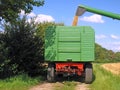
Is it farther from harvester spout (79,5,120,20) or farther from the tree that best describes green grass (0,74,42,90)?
harvester spout (79,5,120,20)

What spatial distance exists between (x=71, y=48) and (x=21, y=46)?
11.2 feet

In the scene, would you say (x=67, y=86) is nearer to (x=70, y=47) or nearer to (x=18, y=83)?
(x=18, y=83)

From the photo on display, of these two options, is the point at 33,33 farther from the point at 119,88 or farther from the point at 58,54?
the point at 119,88

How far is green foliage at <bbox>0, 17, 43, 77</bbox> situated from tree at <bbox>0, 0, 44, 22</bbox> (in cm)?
310

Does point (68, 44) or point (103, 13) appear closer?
point (103, 13)

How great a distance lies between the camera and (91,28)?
66.5ft

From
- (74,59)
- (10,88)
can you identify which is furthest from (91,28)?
(10,88)

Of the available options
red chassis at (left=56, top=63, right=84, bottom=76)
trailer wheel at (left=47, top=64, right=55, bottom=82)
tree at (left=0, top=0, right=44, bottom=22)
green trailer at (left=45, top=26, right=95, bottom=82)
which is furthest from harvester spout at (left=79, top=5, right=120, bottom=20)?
trailer wheel at (left=47, top=64, right=55, bottom=82)

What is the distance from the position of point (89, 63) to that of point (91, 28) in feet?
6.45

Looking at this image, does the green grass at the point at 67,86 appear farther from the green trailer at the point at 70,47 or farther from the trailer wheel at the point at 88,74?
the green trailer at the point at 70,47

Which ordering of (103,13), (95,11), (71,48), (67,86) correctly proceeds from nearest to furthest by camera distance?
(103,13)
(95,11)
(67,86)
(71,48)

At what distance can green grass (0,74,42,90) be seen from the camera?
17.3 metres

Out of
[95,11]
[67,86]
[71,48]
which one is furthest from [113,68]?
[95,11]

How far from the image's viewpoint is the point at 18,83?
59.9 feet
